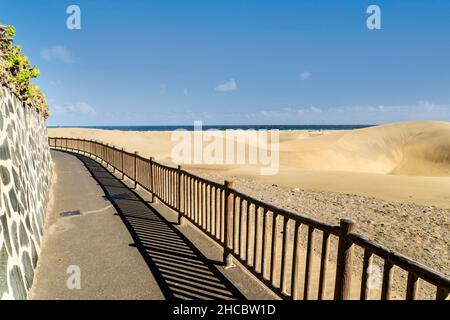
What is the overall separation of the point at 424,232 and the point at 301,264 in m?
4.37

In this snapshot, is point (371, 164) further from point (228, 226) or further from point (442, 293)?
point (442, 293)

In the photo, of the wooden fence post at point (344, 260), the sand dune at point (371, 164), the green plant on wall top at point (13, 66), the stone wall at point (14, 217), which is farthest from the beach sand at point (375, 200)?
the green plant on wall top at point (13, 66)

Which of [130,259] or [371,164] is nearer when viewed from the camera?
[130,259]

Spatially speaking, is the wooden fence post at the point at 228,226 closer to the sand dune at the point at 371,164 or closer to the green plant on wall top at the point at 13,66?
the green plant on wall top at the point at 13,66

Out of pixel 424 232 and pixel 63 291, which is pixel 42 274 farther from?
pixel 424 232

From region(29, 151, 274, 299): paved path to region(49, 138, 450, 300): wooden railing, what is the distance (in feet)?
1.22

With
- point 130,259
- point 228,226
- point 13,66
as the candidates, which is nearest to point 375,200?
point 228,226

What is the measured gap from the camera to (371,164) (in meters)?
41.5

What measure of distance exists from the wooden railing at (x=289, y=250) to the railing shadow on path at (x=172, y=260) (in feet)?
1.39

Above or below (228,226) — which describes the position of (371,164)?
below

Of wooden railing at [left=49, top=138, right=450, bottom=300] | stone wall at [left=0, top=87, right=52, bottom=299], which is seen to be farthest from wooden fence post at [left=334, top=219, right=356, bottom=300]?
stone wall at [left=0, top=87, right=52, bottom=299]

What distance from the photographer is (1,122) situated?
15.8 ft

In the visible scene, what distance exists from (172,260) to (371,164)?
1625 inches
